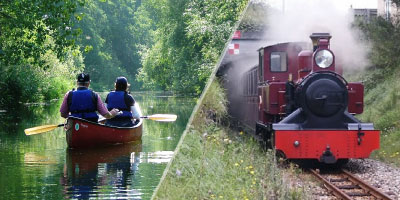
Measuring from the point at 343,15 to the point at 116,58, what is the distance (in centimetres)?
5850

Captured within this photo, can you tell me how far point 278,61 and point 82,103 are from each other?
3.59 metres

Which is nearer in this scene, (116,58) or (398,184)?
(398,184)

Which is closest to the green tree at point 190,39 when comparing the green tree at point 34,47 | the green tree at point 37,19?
the green tree at point 34,47

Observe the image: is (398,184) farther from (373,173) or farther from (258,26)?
(258,26)

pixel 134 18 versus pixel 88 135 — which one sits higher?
pixel 134 18

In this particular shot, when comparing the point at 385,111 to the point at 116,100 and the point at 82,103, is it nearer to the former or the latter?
the point at 116,100

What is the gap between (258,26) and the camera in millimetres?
15617

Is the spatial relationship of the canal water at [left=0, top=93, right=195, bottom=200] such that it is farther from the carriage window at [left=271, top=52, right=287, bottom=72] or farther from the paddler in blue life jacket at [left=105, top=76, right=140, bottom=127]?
the carriage window at [left=271, top=52, right=287, bottom=72]

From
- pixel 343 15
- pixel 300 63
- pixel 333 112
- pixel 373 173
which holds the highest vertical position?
pixel 343 15

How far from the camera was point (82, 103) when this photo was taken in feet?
42.3

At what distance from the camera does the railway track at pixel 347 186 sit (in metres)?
8.19

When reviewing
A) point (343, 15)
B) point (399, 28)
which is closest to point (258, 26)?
point (343, 15)

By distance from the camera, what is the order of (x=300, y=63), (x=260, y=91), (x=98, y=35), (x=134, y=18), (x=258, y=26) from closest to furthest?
(x=300, y=63)
(x=260, y=91)
(x=258, y=26)
(x=98, y=35)
(x=134, y=18)

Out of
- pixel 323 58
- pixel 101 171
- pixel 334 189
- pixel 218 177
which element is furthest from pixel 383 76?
pixel 218 177
